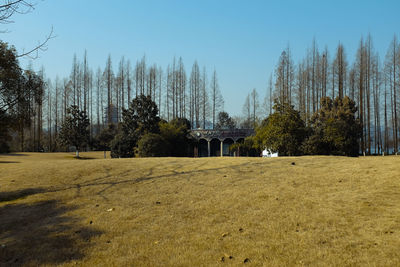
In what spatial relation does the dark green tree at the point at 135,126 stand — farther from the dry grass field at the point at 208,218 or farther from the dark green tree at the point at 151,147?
the dry grass field at the point at 208,218

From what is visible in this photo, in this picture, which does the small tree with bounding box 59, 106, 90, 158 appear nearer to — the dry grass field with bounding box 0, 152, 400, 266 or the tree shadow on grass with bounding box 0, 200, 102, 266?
the dry grass field with bounding box 0, 152, 400, 266

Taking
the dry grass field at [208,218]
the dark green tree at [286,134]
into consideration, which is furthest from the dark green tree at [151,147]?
the dry grass field at [208,218]

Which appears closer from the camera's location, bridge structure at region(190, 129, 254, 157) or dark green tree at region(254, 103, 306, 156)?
dark green tree at region(254, 103, 306, 156)

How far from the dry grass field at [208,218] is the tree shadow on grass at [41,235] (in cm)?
2

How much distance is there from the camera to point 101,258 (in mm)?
3922

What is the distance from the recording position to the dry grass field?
3842mm

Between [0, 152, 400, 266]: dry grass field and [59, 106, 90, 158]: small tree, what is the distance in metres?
22.1

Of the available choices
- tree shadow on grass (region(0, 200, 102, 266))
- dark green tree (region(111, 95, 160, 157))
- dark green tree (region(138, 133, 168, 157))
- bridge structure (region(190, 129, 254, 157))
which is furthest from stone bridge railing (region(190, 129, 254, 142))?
tree shadow on grass (region(0, 200, 102, 266))

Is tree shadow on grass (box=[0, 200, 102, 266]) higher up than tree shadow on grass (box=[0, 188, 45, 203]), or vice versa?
tree shadow on grass (box=[0, 188, 45, 203])

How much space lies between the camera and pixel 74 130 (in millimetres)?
30234

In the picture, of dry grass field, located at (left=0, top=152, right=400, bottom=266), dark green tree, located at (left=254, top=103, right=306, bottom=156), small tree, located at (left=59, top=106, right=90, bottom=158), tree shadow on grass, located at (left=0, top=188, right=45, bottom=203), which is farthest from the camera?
small tree, located at (left=59, top=106, right=90, bottom=158)

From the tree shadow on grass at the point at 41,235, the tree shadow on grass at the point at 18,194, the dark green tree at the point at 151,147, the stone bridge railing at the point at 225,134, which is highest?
the stone bridge railing at the point at 225,134

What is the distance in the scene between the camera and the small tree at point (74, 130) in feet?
99.0

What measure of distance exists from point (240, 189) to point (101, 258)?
420 cm
